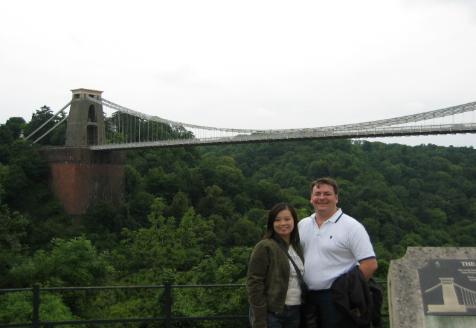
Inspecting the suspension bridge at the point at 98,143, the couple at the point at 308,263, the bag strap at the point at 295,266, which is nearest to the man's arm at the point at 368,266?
the couple at the point at 308,263

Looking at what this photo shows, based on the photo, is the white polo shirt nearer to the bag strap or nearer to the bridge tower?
the bag strap

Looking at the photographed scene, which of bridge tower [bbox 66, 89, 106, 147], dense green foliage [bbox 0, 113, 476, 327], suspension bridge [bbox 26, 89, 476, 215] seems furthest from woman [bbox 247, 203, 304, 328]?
bridge tower [bbox 66, 89, 106, 147]

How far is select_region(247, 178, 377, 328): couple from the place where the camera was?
3.19m

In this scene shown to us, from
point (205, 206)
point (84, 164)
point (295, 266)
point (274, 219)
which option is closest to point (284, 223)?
point (274, 219)

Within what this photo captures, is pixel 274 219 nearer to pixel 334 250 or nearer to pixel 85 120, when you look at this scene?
pixel 334 250

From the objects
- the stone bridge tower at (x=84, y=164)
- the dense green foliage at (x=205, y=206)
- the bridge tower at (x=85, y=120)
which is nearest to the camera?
the dense green foliage at (x=205, y=206)

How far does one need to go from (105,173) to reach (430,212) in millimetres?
14301

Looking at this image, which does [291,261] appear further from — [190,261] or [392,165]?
[392,165]

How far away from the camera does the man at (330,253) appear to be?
3234mm

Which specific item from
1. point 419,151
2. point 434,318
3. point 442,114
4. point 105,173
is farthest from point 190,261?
A: point 419,151

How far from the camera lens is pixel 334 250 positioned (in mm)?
3277

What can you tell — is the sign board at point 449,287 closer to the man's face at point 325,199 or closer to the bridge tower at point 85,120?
the man's face at point 325,199

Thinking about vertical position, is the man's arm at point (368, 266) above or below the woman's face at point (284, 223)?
below

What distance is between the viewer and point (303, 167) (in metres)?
40.3
